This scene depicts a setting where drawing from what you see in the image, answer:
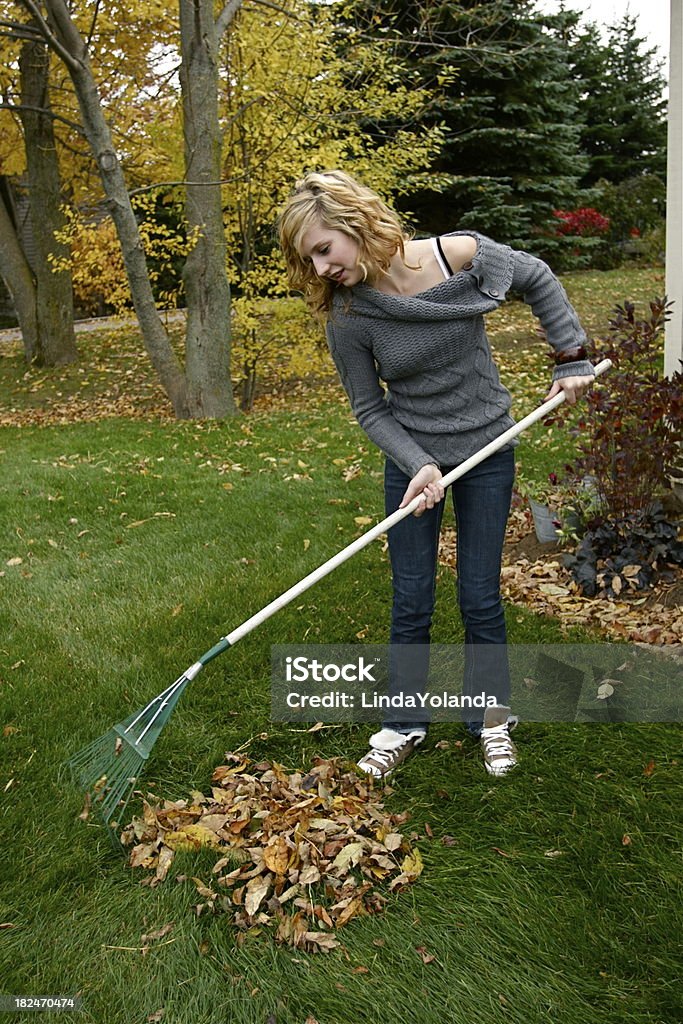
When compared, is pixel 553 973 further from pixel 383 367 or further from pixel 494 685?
pixel 383 367

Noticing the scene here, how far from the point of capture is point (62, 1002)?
2277 mm

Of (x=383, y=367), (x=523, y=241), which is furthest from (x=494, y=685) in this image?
(x=523, y=241)

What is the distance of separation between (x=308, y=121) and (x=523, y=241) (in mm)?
6374

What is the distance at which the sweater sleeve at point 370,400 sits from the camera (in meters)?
2.75

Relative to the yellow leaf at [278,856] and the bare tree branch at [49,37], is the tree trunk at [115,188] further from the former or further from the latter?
the yellow leaf at [278,856]

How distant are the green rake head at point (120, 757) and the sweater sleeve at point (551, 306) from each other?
4.85 ft

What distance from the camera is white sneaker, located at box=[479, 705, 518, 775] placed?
3.02 metres

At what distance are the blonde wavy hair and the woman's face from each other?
0.01 m

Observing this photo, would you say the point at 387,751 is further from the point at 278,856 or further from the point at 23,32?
the point at 23,32

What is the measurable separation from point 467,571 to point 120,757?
1.24 m

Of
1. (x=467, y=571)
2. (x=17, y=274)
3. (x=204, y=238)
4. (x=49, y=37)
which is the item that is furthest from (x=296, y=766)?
(x=17, y=274)

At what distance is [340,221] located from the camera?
2.49 m

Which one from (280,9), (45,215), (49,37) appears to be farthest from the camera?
(45,215)

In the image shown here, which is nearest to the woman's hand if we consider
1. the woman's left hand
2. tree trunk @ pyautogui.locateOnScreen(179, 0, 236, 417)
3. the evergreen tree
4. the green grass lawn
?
the woman's left hand
